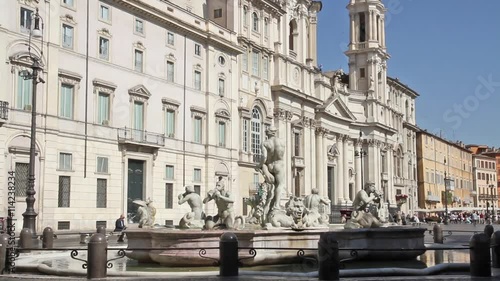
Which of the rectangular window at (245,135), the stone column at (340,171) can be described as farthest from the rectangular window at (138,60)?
the stone column at (340,171)

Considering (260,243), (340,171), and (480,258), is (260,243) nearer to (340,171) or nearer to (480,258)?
(480,258)

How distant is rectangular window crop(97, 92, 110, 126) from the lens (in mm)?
32438

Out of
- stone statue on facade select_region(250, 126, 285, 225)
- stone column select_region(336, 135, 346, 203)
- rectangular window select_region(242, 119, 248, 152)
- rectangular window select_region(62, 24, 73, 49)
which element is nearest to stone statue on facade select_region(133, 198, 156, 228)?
stone statue on facade select_region(250, 126, 285, 225)

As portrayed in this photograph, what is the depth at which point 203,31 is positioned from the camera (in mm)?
39906

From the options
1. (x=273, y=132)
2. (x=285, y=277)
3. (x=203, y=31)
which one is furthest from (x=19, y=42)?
(x=285, y=277)

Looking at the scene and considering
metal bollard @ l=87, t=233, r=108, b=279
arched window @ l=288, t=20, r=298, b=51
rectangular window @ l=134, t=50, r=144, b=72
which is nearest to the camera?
metal bollard @ l=87, t=233, r=108, b=279

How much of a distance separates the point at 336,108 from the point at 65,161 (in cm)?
3708

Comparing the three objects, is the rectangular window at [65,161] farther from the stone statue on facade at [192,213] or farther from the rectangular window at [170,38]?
the stone statue on facade at [192,213]

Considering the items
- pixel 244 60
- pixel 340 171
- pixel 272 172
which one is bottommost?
pixel 272 172

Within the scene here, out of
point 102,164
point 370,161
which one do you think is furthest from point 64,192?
point 370,161

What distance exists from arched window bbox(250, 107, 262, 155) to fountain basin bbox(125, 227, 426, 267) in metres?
30.0

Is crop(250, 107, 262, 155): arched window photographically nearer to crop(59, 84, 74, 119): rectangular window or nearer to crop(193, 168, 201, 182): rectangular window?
crop(193, 168, 201, 182): rectangular window

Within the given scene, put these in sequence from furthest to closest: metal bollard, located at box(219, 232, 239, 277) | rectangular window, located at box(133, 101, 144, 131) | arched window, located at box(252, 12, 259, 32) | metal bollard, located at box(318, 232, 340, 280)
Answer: arched window, located at box(252, 12, 259, 32) → rectangular window, located at box(133, 101, 144, 131) → metal bollard, located at box(219, 232, 239, 277) → metal bollard, located at box(318, 232, 340, 280)

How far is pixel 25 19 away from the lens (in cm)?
2859
